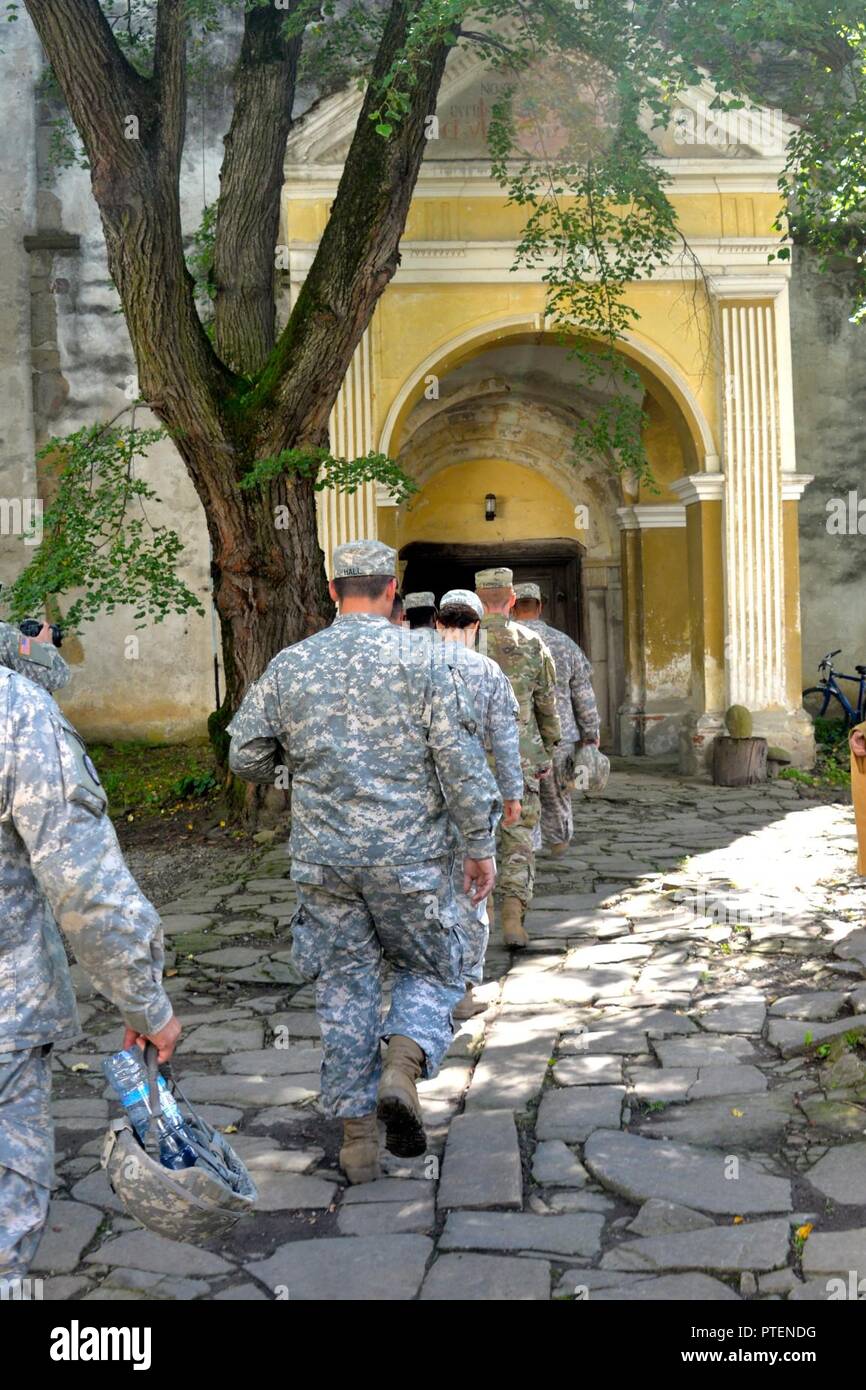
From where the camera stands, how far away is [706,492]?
45.5 ft

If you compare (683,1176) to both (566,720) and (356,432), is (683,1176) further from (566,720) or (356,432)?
(356,432)

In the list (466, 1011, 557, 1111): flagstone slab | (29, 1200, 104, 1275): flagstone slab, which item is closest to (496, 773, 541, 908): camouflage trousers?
(466, 1011, 557, 1111): flagstone slab

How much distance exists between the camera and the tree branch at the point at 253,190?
10.7 metres

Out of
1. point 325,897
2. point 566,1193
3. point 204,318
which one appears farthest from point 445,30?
point 204,318

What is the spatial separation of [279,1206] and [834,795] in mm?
9495

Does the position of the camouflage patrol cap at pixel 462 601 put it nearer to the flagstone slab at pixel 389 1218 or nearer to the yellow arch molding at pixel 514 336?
the flagstone slab at pixel 389 1218

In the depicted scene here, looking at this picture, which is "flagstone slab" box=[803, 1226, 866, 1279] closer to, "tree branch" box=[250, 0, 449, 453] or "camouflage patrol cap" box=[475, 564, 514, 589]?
"camouflage patrol cap" box=[475, 564, 514, 589]

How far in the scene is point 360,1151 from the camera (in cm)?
427

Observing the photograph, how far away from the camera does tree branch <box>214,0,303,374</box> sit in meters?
10.7

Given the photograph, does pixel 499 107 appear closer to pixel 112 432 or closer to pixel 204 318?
pixel 112 432

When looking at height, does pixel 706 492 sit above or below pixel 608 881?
above

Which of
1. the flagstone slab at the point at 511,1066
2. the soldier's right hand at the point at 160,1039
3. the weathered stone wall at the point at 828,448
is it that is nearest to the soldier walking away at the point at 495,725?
the flagstone slab at the point at 511,1066

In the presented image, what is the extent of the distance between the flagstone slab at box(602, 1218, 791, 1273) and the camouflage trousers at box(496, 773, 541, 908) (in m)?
3.41

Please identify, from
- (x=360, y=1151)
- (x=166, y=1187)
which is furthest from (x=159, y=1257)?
(x=166, y=1187)
